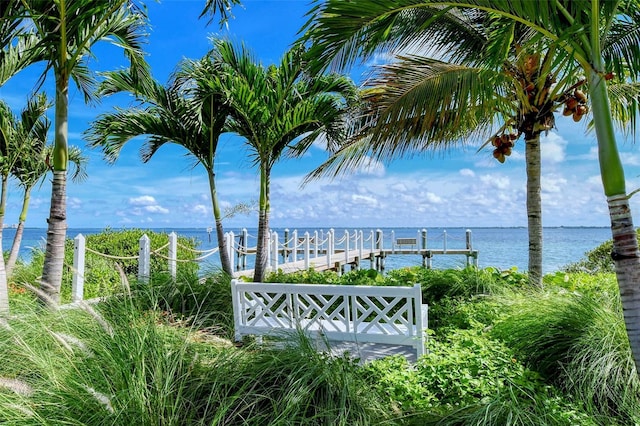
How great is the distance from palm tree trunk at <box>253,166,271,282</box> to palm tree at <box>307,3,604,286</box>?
130cm

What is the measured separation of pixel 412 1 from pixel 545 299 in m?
2.93

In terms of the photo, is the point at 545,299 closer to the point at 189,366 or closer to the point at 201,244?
the point at 189,366

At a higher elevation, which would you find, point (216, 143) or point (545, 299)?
point (216, 143)

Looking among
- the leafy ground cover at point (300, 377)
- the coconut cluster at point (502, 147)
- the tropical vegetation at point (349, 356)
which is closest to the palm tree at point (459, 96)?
the coconut cluster at point (502, 147)

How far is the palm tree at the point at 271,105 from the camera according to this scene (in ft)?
23.9

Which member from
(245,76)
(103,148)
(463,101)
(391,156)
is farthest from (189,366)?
(103,148)

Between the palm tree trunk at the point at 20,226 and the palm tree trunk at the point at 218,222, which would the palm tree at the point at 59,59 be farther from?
the palm tree trunk at the point at 20,226

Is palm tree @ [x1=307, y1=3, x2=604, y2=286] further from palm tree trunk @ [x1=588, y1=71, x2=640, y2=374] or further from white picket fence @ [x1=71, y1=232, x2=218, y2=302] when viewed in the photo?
white picket fence @ [x1=71, y1=232, x2=218, y2=302]

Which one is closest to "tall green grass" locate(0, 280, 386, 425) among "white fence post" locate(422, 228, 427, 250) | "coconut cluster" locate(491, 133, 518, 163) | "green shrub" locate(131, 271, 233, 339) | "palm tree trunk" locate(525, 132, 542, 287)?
"green shrub" locate(131, 271, 233, 339)

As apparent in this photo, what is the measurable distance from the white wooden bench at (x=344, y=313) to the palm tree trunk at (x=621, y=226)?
75.1 inches

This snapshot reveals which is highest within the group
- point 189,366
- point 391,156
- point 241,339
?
point 391,156

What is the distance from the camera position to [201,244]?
34.7 feet

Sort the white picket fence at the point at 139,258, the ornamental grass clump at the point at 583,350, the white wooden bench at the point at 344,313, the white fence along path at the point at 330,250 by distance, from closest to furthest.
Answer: the ornamental grass clump at the point at 583,350, the white wooden bench at the point at 344,313, the white picket fence at the point at 139,258, the white fence along path at the point at 330,250

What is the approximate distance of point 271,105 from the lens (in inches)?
298
